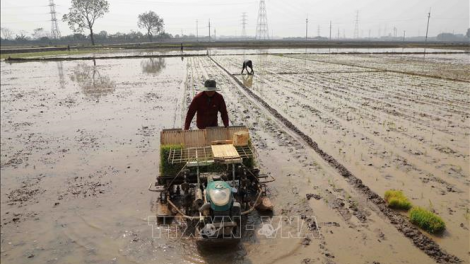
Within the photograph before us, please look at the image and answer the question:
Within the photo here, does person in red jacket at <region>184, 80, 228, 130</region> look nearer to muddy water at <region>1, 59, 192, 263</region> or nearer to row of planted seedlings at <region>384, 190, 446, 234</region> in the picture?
muddy water at <region>1, 59, 192, 263</region>

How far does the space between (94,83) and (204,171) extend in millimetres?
15646

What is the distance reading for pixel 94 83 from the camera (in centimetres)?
1888

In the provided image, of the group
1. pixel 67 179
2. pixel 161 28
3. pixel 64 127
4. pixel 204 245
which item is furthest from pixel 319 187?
pixel 161 28

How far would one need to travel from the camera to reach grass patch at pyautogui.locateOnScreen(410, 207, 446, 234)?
4.52m

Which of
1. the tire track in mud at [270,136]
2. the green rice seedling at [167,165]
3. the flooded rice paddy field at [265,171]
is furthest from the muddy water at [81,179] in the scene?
the tire track in mud at [270,136]

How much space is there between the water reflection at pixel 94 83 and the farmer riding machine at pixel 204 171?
36.0ft

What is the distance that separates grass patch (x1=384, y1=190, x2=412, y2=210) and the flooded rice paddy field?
0.27 m

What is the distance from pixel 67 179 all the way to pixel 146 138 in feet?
8.69

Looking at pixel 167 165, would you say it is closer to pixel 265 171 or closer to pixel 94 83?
pixel 265 171

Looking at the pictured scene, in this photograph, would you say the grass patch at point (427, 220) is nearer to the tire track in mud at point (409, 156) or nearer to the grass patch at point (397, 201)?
the grass patch at point (397, 201)

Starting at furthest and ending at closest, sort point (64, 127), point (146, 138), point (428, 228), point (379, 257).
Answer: point (64, 127) → point (146, 138) → point (428, 228) → point (379, 257)

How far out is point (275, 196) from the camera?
18.6 ft

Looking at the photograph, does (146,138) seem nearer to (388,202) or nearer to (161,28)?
(388,202)

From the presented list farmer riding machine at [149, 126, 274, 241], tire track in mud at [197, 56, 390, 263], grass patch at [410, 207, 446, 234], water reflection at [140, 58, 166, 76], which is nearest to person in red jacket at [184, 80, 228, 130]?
farmer riding machine at [149, 126, 274, 241]
